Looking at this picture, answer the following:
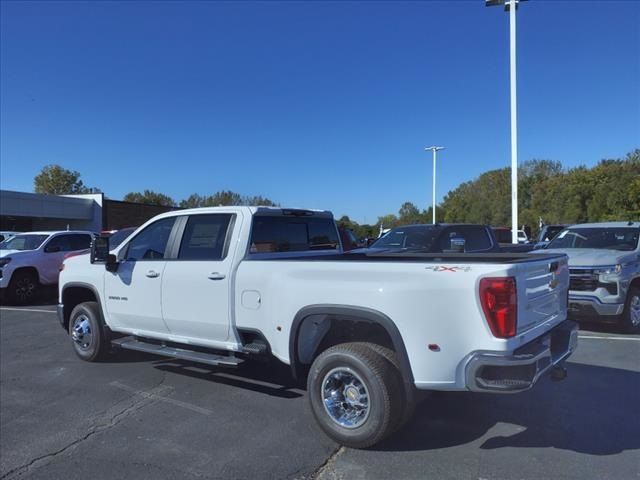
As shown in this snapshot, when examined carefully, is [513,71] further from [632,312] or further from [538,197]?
[538,197]

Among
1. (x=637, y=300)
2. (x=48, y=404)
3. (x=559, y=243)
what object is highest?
(x=559, y=243)

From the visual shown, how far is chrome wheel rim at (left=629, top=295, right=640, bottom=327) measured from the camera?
7.85 metres

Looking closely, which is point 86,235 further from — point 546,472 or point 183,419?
point 546,472

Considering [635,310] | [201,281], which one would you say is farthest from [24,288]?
[635,310]

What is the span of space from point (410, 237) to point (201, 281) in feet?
20.5

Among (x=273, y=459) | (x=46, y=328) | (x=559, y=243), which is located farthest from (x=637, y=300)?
(x=46, y=328)

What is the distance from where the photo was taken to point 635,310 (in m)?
7.98

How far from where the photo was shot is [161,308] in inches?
208

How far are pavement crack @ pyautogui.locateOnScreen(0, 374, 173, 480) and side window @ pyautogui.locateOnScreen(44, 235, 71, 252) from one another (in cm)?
900

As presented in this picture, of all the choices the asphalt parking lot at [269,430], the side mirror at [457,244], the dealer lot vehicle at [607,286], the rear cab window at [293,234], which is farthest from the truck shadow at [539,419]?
the side mirror at [457,244]

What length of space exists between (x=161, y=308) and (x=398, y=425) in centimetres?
288

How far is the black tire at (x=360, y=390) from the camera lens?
11.9 feet

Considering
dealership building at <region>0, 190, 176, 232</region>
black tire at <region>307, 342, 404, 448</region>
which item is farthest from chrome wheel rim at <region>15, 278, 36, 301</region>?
dealership building at <region>0, 190, 176, 232</region>

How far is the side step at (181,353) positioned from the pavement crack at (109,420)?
0.44 m
